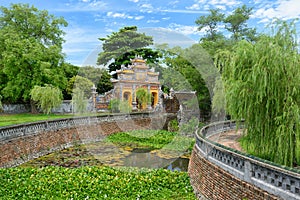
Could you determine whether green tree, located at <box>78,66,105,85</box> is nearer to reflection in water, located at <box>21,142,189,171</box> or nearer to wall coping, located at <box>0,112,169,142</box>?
wall coping, located at <box>0,112,169,142</box>

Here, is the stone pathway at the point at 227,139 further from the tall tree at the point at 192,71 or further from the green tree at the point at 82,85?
the green tree at the point at 82,85

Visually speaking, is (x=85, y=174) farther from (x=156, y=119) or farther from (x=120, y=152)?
(x=156, y=119)

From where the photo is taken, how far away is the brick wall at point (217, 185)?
187 inches

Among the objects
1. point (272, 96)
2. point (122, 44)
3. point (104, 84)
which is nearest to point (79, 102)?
point (104, 84)

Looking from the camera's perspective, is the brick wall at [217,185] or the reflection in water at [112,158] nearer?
the brick wall at [217,185]

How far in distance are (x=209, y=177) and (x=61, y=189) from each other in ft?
12.4

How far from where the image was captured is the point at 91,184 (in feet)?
24.7

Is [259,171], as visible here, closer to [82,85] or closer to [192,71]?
[192,71]

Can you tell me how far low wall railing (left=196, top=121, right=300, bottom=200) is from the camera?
12.9 ft

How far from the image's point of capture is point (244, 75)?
22.6 feet

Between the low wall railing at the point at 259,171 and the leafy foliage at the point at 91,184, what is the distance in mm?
1599

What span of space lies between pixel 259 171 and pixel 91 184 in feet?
15.0

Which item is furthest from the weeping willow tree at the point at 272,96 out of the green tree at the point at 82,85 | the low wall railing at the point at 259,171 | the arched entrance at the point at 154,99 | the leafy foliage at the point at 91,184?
the arched entrance at the point at 154,99

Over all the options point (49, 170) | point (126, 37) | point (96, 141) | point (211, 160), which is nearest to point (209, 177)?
point (211, 160)
